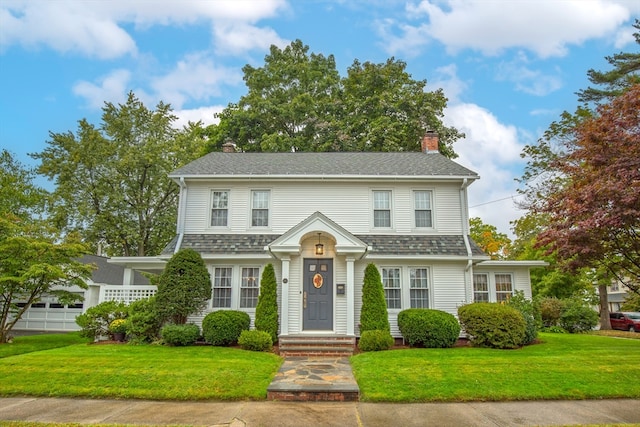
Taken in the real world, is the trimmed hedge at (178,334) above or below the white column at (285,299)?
below

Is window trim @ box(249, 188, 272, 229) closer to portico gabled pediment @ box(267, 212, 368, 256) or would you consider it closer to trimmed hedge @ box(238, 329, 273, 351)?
portico gabled pediment @ box(267, 212, 368, 256)

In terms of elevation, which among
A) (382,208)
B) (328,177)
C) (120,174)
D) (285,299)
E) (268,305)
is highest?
(120,174)

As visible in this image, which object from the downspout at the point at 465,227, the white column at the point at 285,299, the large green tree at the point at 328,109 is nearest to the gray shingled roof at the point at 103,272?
the large green tree at the point at 328,109

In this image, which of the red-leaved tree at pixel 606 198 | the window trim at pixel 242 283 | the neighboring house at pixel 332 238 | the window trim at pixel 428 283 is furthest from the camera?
the window trim at pixel 428 283

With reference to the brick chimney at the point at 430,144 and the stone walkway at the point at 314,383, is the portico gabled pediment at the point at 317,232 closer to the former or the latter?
the stone walkway at the point at 314,383

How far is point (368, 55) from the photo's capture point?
29016 mm

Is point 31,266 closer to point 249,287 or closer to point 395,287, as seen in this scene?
point 249,287

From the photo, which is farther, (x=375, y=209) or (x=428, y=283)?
(x=375, y=209)

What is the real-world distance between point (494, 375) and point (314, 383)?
143 inches

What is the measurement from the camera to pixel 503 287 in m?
15.2

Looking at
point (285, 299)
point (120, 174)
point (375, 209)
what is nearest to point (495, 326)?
point (375, 209)

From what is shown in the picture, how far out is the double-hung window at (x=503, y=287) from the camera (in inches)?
593

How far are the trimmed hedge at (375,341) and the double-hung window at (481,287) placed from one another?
562 cm

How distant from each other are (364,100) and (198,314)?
20.7 meters
